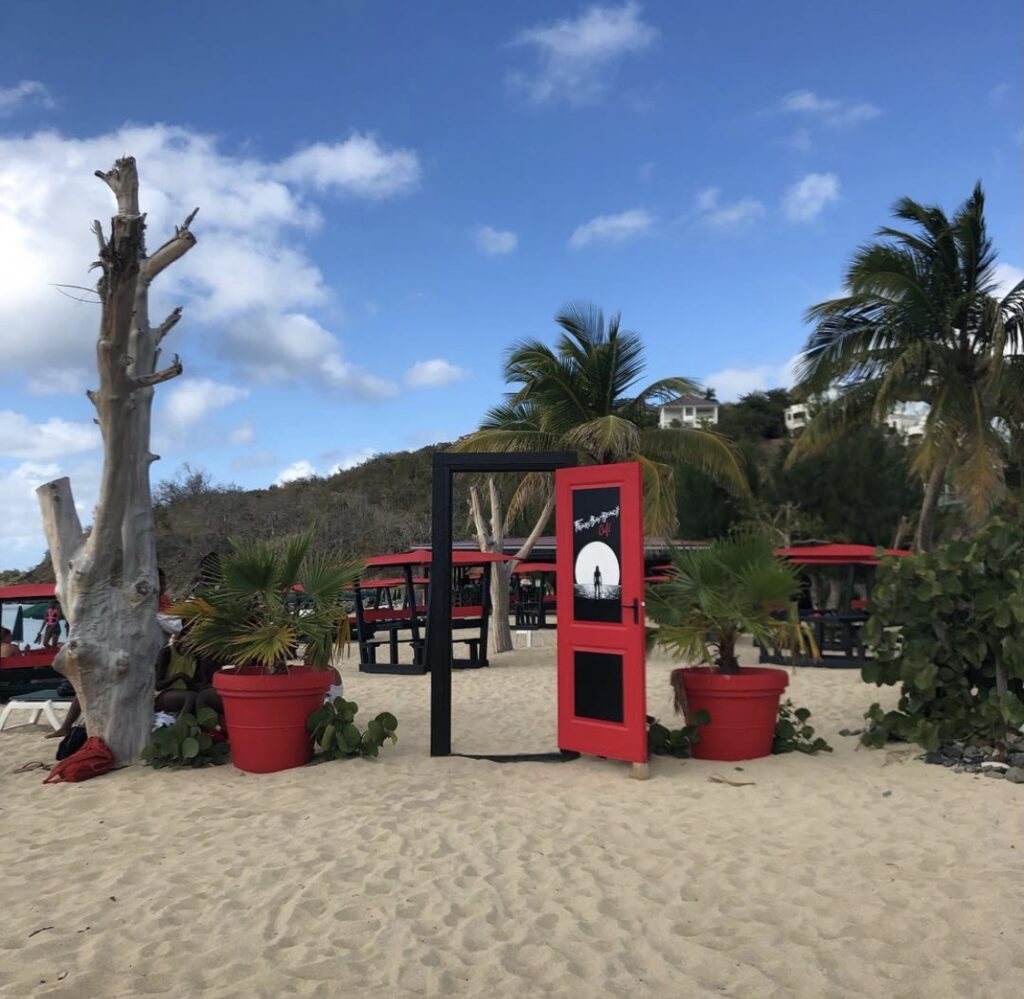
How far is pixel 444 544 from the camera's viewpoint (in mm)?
6520

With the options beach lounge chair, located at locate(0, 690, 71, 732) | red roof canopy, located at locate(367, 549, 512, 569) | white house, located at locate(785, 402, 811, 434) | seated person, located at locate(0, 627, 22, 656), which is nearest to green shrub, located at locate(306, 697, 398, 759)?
beach lounge chair, located at locate(0, 690, 71, 732)

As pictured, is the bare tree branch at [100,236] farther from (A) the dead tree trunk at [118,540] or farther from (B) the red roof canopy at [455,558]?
(B) the red roof canopy at [455,558]

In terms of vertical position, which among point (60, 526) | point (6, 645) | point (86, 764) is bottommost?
point (86, 764)

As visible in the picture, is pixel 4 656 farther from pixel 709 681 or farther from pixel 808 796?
pixel 808 796

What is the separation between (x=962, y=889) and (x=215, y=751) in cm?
493

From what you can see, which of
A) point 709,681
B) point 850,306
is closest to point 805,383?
point 850,306

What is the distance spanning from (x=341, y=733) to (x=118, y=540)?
215 centimetres

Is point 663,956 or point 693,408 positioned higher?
point 693,408

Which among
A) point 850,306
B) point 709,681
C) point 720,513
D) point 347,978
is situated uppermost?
point 850,306

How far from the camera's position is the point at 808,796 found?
5.54 metres

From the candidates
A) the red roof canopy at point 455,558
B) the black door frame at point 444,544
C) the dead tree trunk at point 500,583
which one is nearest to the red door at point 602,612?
the black door frame at point 444,544

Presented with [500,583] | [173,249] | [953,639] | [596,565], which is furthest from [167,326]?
[500,583]

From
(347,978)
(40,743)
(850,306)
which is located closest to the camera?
(347,978)

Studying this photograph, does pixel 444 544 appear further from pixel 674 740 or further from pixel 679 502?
pixel 679 502
